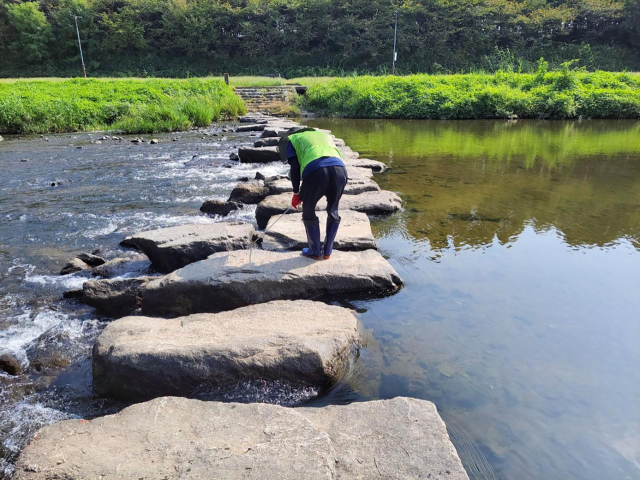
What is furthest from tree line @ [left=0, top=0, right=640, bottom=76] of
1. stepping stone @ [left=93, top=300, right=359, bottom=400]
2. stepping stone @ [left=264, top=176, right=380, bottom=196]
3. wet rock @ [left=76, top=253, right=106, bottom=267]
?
stepping stone @ [left=93, top=300, right=359, bottom=400]

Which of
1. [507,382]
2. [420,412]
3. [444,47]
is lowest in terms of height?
[507,382]

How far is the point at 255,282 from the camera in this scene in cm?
424

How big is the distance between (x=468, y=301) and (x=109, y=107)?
19.1 metres

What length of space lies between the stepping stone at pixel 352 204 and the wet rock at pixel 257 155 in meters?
4.48

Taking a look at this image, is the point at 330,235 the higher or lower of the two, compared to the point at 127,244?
higher

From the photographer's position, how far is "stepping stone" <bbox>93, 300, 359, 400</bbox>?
3.07 m

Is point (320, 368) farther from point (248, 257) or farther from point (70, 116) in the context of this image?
point (70, 116)

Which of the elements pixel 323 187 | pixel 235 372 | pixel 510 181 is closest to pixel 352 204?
pixel 323 187

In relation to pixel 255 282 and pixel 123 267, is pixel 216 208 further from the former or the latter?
pixel 255 282

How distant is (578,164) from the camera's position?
1091cm

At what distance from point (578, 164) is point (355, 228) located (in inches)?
314

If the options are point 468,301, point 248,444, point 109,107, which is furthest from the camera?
point 109,107

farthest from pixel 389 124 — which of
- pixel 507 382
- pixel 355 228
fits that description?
pixel 507 382

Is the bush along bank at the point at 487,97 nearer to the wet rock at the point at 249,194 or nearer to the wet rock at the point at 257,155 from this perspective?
the wet rock at the point at 257,155
